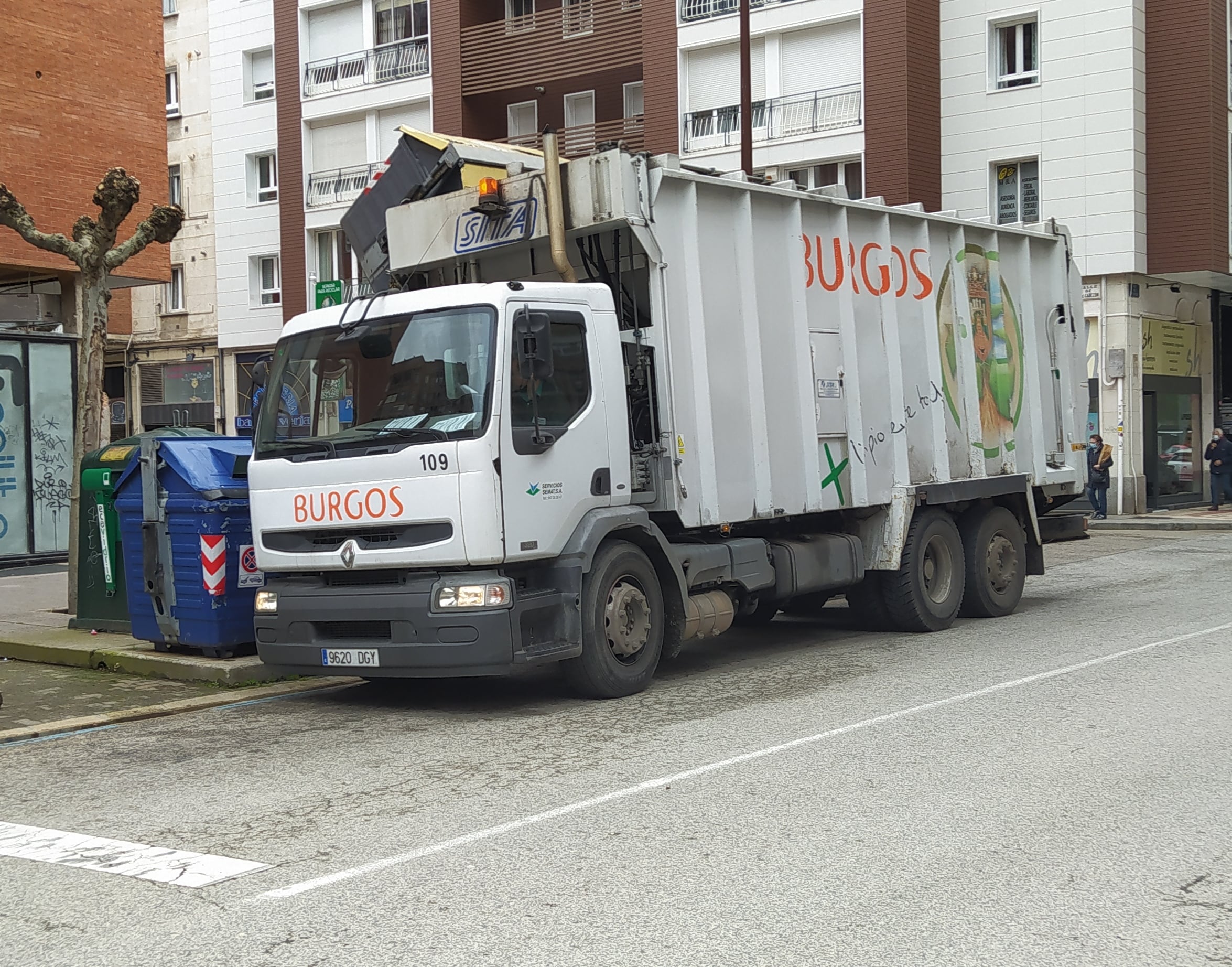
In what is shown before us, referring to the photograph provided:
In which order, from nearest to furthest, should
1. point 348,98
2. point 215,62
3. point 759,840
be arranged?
point 759,840, point 348,98, point 215,62

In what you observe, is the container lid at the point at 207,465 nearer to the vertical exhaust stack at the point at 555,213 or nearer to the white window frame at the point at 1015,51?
the vertical exhaust stack at the point at 555,213

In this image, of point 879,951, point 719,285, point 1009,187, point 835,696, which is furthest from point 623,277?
point 1009,187

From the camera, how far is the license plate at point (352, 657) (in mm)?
8453

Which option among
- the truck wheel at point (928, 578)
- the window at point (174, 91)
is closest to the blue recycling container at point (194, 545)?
the truck wheel at point (928, 578)

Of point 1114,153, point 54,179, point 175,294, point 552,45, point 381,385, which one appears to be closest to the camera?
point 381,385

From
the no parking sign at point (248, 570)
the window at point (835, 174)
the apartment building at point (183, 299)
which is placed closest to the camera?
the no parking sign at point (248, 570)

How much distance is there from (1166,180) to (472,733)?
79.2ft

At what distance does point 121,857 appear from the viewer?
5.60 m

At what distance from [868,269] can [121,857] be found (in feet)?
24.6

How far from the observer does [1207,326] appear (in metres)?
31.7

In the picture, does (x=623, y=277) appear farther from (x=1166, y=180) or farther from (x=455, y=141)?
(x=1166, y=180)

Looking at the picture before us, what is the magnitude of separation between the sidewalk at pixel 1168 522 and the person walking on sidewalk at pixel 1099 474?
302 millimetres

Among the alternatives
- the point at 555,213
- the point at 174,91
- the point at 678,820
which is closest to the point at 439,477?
the point at 555,213

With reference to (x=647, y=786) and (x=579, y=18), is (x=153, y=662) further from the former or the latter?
(x=579, y=18)
